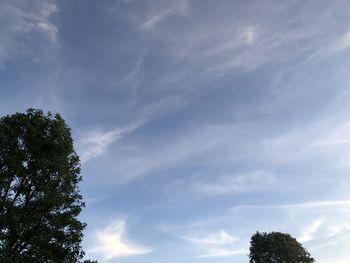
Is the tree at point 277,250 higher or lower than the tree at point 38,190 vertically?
higher

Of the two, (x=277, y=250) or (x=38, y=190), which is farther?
(x=277, y=250)

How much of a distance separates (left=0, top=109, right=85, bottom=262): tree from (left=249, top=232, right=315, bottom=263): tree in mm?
50822

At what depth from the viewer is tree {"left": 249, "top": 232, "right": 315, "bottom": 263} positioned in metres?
63.2

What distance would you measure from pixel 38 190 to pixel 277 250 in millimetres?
54168

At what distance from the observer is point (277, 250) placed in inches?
2520

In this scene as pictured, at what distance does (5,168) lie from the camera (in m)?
21.6

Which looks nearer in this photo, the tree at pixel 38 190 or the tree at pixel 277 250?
the tree at pixel 38 190

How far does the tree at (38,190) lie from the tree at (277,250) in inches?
2001

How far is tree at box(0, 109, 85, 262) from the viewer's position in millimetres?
20344

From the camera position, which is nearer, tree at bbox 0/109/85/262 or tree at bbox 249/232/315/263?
tree at bbox 0/109/85/262

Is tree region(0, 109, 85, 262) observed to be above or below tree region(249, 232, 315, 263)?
below

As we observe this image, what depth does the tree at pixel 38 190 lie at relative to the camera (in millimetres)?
20344

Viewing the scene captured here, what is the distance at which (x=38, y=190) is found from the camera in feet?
73.0

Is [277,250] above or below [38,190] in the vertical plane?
above
